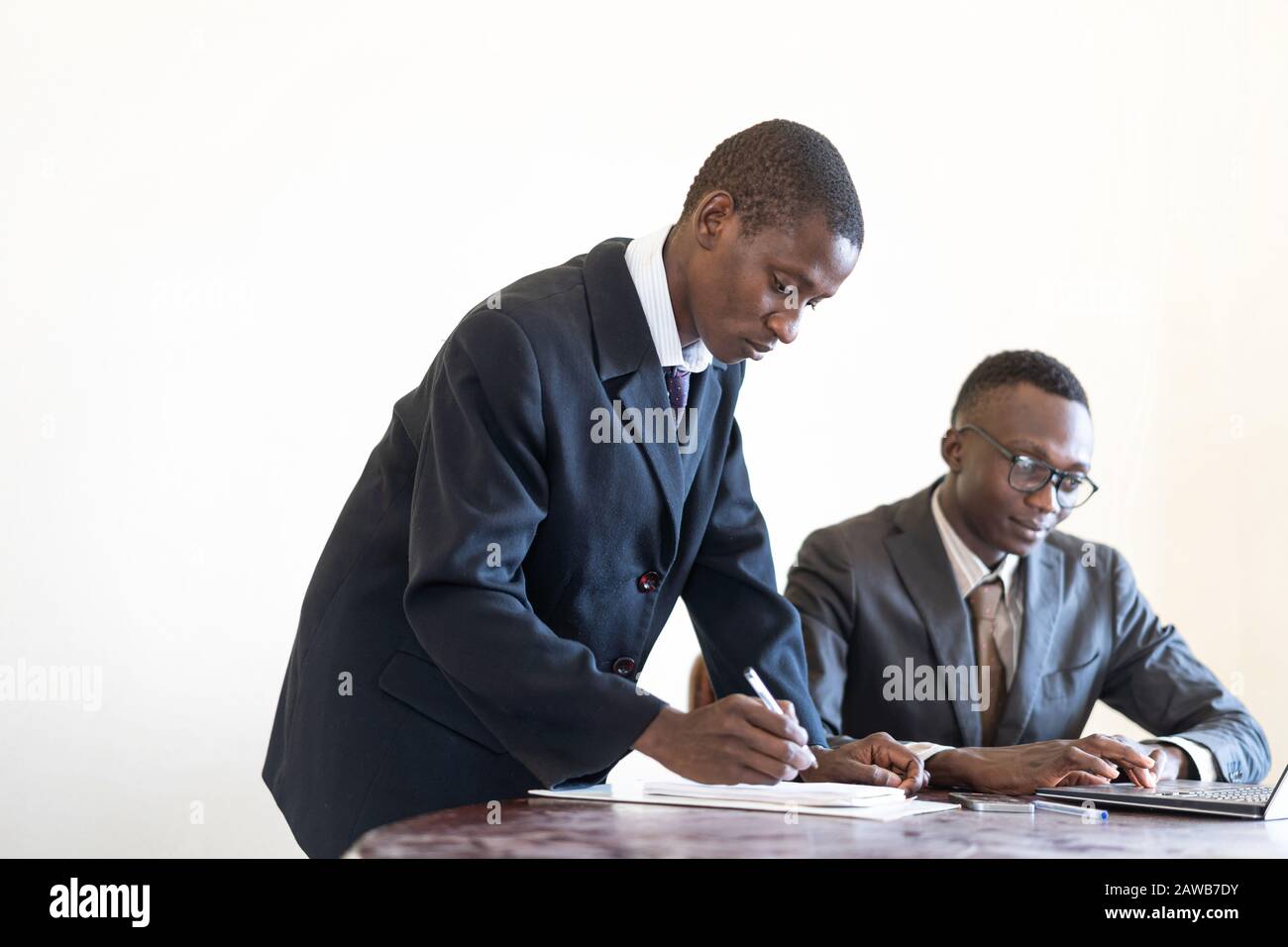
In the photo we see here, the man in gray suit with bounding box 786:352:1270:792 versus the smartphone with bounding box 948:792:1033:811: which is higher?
the man in gray suit with bounding box 786:352:1270:792

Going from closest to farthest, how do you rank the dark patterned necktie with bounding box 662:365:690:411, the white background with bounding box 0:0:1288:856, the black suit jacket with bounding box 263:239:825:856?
the black suit jacket with bounding box 263:239:825:856 → the dark patterned necktie with bounding box 662:365:690:411 → the white background with bounding box 0:0:1288:856

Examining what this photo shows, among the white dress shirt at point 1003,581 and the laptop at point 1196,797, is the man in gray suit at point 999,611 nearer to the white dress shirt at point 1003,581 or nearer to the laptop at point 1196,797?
the white dress shirt at point 1003,581

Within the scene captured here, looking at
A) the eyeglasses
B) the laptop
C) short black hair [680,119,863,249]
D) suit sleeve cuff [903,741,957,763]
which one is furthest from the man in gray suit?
short black hair [680,119,863,249]

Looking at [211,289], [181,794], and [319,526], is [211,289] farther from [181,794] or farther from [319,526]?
[181,794]

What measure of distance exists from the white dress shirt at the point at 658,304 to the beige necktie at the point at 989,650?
1224 mm

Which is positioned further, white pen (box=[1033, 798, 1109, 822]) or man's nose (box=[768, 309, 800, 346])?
man's nose (box=[768, 309, 800, 346])

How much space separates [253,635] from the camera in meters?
3.46

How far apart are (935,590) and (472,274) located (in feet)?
5.60

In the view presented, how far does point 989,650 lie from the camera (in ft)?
9.18

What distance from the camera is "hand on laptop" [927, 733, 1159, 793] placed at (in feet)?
6.16

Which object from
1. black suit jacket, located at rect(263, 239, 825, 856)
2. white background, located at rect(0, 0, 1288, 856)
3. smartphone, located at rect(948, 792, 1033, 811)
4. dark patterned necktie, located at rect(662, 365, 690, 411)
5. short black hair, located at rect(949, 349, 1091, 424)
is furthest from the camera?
white background, located at rect(0, 0, 1288, 856)

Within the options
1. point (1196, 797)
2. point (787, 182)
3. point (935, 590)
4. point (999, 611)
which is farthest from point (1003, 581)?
point (787, 182)

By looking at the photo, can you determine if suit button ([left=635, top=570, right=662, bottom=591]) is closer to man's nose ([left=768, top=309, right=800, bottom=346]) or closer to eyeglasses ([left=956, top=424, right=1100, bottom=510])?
man's nose ([left=768, top=309, right=800, bottom=346])

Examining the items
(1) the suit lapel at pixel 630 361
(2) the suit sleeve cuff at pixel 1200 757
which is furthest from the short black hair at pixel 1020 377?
(1) the suit lapel at pixel 630 361
